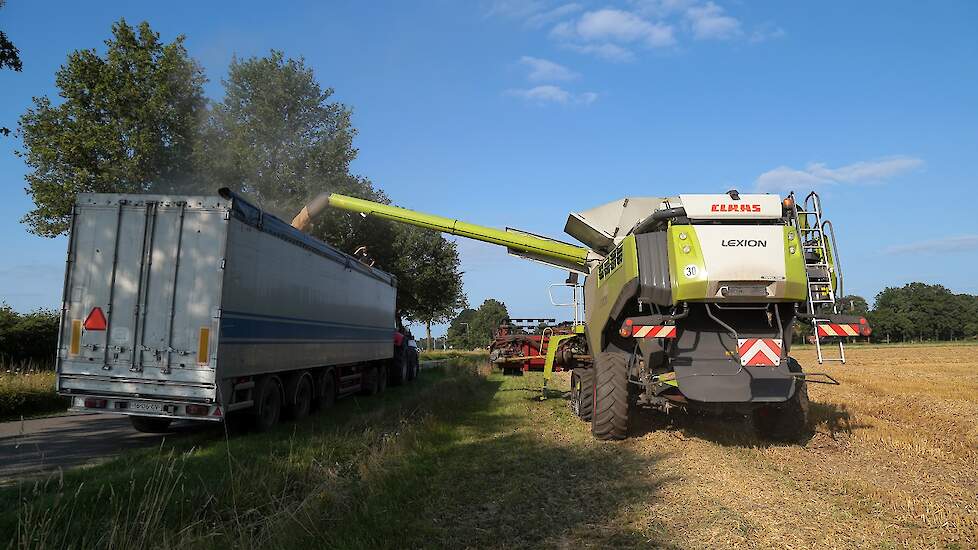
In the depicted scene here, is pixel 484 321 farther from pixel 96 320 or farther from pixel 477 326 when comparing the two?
pixel 96 320

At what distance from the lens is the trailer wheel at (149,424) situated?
990 cm

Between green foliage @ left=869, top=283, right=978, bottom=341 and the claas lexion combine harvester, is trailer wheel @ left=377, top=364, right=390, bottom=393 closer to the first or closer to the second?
the claas lexion combine harvester

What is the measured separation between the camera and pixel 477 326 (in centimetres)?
10956

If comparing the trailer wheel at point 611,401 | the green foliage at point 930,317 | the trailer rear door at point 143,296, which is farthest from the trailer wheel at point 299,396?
the green foliage at point 930,317

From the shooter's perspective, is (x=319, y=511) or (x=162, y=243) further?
(x=162, y=243)

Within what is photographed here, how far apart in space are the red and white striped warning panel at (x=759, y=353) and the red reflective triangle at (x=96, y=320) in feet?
28.0

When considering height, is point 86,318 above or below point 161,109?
below

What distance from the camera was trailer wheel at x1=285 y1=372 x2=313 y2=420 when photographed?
1105cm

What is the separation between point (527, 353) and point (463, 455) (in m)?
9.27

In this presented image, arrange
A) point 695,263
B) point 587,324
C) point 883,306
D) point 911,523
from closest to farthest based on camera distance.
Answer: point 911,523, point 695,263, point 587,324, point 883,306

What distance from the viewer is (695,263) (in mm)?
7598

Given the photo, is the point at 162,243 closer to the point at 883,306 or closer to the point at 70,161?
the point at 70,161

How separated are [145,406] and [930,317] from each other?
11953 centimetres

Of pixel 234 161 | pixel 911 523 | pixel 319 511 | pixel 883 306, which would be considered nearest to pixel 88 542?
pixel 319 511
